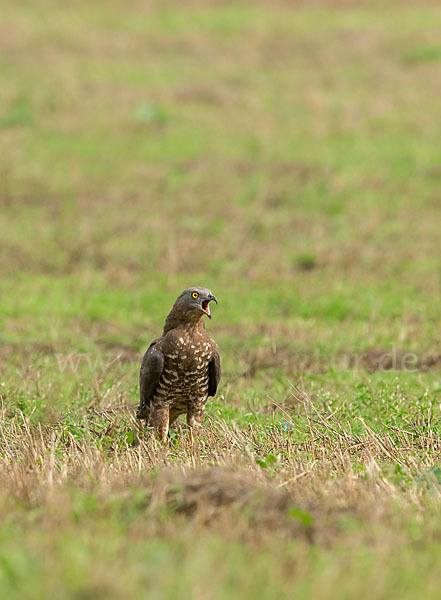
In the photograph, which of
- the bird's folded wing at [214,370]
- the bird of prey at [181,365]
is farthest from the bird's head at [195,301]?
the bird's folded wing at [214,370]

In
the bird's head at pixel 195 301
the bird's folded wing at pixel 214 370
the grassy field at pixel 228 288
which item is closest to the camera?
the grassy field at pixel 228 288

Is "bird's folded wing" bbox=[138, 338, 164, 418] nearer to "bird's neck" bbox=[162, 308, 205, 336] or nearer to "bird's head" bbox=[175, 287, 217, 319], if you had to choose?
"bird's neck" bbox=[162, 308, 205, 336]

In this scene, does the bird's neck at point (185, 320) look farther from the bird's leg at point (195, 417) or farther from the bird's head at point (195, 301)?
the bird's leg at point (195, 417)

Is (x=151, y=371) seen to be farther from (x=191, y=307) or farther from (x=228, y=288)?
(x=228, y=288)

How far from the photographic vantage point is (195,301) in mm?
6852

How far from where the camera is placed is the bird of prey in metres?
6.88

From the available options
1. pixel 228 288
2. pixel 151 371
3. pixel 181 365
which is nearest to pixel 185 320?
pixel 181 365

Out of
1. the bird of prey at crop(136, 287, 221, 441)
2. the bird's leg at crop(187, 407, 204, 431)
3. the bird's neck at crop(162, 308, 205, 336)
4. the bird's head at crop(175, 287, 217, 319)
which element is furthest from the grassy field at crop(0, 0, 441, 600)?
the bird's head at crop(175, 287, 217, 319)

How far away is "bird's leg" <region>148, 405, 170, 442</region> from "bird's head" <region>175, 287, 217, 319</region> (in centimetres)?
83

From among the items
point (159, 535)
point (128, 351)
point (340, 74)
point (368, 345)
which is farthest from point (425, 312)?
point (340, 74)

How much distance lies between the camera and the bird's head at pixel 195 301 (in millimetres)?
6852

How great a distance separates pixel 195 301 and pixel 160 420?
1.02m

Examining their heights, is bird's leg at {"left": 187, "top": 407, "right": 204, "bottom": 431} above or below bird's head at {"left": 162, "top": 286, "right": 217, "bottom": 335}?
below

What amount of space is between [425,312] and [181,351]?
5.88 meters
